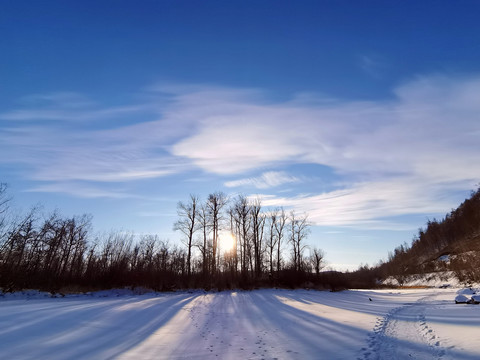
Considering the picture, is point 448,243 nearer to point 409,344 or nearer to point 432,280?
point 432,280

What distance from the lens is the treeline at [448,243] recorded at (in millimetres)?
66625

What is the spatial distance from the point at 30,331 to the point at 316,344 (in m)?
8.76

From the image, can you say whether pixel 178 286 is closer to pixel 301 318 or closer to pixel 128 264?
pixel 128 264

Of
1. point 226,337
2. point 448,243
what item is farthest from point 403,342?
point 448,243

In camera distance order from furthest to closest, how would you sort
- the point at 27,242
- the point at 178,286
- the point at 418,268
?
the point at 418,268 → the point at 178,286 → the point at 27,242

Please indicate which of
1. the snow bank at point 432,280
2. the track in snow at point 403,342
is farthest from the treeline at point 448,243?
the track in snow at point 403,342

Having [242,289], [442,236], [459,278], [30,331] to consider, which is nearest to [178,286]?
[242,289]

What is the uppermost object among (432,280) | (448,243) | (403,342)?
(448,243)

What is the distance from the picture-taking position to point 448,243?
89438 millimetres

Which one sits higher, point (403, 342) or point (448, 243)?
point (448, 243)

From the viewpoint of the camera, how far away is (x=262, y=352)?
25.5 feet

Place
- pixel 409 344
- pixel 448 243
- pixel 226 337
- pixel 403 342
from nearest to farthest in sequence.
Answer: pixel 409 344 < pixel 403 342 < pixel 226 337 < pixel 448 243

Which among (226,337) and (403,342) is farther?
(226,337)

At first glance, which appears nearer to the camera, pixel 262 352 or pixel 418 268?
pixel 262 352
